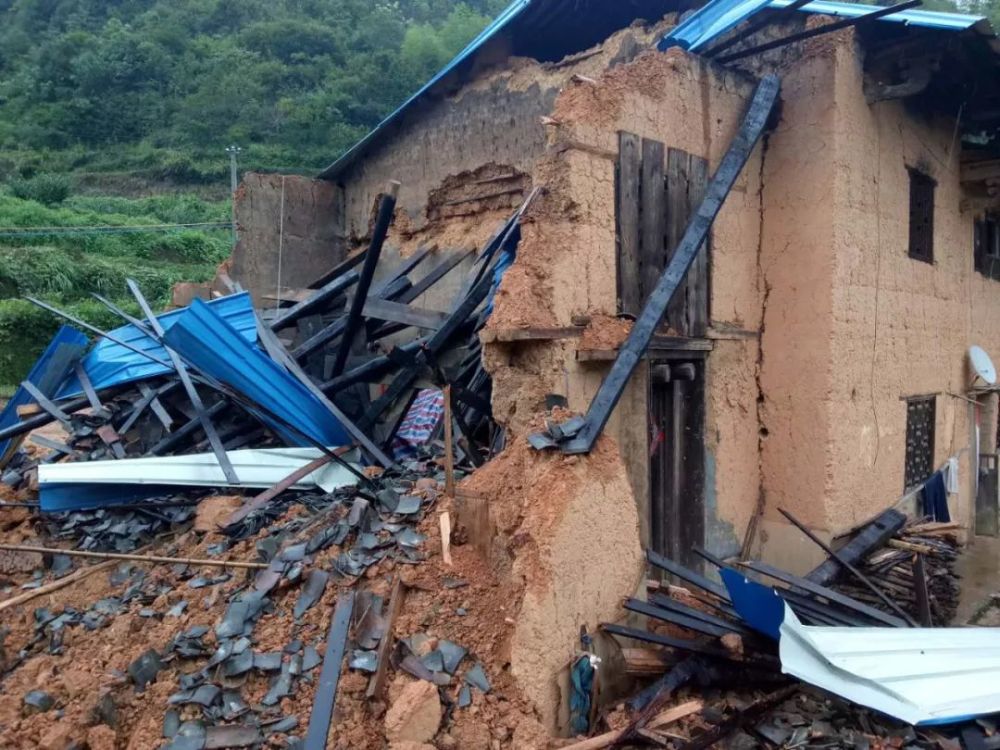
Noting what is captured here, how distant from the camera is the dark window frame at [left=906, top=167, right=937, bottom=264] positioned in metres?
Answer: 8.36

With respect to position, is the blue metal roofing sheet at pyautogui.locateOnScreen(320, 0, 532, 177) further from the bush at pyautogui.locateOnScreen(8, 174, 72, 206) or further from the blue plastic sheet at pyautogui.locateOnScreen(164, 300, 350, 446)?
the bush at pyautogui.locateOnScreen(8, 174, 72, 206)

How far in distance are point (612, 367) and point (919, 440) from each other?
5523mm

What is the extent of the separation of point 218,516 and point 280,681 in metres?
2.33

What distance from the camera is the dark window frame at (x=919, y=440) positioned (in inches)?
327

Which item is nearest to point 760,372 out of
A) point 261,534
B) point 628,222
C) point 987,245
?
point 628,222

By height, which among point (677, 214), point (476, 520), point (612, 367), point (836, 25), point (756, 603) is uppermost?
point (836, 25)

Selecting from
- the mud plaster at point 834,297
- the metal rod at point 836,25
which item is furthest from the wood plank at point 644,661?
the metal rod at point 836,25

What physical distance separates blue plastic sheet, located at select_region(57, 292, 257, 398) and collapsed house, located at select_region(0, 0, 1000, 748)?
8 centimetres

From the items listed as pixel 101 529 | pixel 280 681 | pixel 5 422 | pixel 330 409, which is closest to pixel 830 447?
pixel 330 409

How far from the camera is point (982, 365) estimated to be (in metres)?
9.20

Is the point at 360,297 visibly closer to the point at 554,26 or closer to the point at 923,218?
the point at 554,26

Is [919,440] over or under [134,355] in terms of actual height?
under

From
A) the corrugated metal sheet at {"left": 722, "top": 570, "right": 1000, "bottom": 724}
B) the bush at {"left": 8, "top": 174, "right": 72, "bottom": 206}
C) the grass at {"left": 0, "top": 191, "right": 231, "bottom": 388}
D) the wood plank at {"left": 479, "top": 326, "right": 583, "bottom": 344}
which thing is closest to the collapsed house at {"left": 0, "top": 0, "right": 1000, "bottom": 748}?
the wood plank at {"left": 479, "top": 326, "right": 583, "bottom": 344}

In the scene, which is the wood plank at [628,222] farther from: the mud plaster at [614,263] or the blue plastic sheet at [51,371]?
the blue plastic sheet at [51,371]
